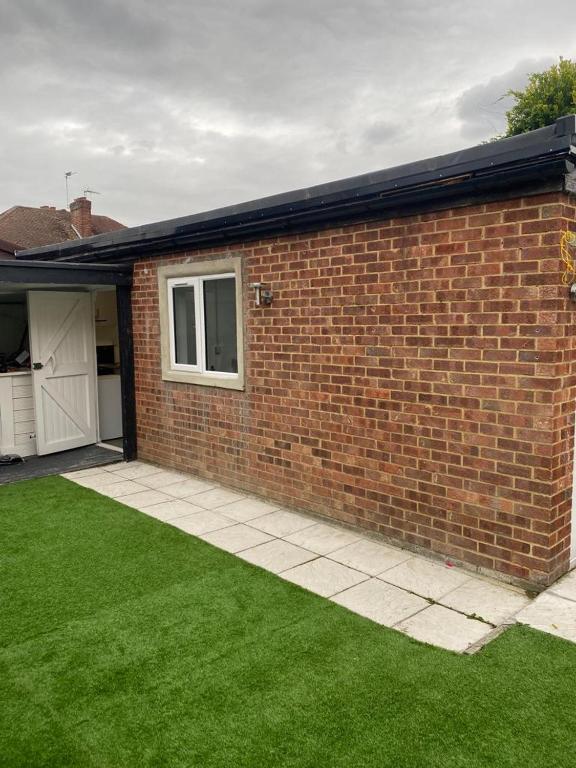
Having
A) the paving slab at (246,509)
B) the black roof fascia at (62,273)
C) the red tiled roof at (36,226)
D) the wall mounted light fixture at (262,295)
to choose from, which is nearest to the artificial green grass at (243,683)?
the paving slab at (246,509)

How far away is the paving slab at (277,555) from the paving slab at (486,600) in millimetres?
1176

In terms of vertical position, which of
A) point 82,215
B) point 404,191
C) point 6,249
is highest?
point 82,215

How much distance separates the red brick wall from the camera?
3.81 m

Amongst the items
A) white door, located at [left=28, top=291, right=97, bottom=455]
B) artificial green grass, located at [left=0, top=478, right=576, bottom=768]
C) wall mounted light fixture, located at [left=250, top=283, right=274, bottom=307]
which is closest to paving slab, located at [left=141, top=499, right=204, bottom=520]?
artificial green grass, located at [left=0, top=478, right=576, bottom=768]

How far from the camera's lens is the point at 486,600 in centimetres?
382

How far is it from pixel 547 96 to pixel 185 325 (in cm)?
1440

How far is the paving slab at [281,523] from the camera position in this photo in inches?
204

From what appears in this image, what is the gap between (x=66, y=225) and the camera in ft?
90.7

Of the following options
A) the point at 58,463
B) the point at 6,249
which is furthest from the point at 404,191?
the point at 6,249

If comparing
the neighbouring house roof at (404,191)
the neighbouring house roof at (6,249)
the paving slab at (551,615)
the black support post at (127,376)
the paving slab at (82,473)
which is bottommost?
the paving slab at (82,473)

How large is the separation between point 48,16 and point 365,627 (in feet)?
23.1

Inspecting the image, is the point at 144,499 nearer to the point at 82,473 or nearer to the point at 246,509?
the point at 246,509

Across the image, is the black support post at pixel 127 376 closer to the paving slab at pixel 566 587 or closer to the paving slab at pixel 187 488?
the paving slab at pixel 187 488

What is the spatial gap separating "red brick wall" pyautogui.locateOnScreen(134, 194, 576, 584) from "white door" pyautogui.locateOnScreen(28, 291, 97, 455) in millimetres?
3012
